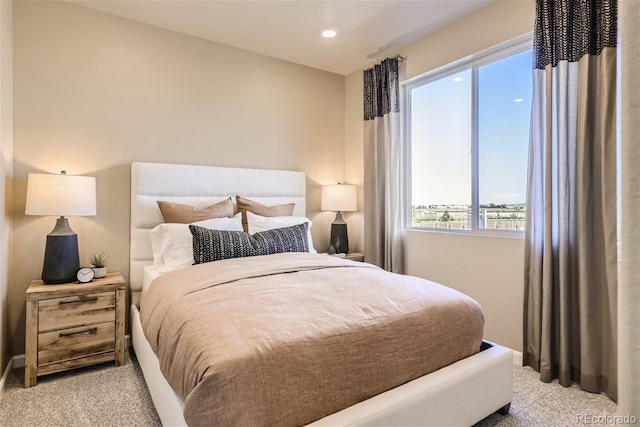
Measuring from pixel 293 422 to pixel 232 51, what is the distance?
10.7 ft

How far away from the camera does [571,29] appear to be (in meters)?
2.10

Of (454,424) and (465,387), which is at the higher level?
(465,387)

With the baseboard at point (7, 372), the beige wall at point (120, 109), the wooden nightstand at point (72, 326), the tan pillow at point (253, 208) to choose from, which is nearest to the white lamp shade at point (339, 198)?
the beige wall at point (120, 109)

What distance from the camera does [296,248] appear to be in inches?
108

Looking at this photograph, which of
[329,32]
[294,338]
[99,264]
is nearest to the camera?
[294,338]

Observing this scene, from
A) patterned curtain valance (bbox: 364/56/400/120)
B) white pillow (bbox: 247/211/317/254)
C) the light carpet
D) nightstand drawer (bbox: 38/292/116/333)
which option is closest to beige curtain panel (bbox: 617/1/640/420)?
the light carpet

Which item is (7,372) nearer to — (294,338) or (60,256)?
(60,256)

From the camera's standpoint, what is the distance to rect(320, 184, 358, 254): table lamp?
12.0 feet

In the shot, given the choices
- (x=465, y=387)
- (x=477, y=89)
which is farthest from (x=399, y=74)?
(x=465, y=387)

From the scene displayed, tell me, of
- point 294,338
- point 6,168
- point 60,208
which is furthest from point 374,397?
point 6,168

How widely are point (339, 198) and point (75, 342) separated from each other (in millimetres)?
2532

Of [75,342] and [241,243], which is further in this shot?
[241,243]

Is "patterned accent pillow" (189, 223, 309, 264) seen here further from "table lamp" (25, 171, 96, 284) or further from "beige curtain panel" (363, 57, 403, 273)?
"beige curtain panel" (363, 57, 403, 273)

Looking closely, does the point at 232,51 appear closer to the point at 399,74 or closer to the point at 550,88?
the point at 399,74
